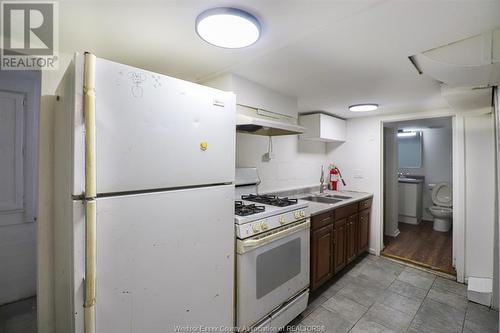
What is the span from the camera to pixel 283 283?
1.71 metres

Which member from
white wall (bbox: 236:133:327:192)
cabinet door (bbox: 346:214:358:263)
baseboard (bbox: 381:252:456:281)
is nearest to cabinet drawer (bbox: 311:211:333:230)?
cabinet door (bbox: 346:214:358:263)

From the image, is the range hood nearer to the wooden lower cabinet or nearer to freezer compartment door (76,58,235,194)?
freezer compartment door (76,58,235,194)

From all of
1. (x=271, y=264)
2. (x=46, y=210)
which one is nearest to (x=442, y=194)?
(x=271, y=264)

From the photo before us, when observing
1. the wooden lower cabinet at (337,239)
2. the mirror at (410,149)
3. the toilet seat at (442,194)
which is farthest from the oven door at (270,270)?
the mirror at (410,149)

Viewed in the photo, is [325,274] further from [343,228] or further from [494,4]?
[494,4]

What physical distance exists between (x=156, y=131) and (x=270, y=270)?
1.23m

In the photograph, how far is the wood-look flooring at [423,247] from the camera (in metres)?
2.87

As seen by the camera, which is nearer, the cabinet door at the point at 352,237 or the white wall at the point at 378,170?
the white wall at the point at 378,170

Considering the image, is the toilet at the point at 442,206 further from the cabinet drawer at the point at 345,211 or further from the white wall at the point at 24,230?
the white wall at the point at 24,230

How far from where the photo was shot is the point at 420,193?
4645 millimetres

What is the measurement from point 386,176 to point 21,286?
16.3 ft

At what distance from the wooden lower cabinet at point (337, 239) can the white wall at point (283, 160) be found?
0.73 meters

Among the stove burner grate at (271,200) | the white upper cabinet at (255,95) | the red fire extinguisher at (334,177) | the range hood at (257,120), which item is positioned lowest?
the stove burner grate at (271,200)

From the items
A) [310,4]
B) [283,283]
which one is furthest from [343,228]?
[310,4]
